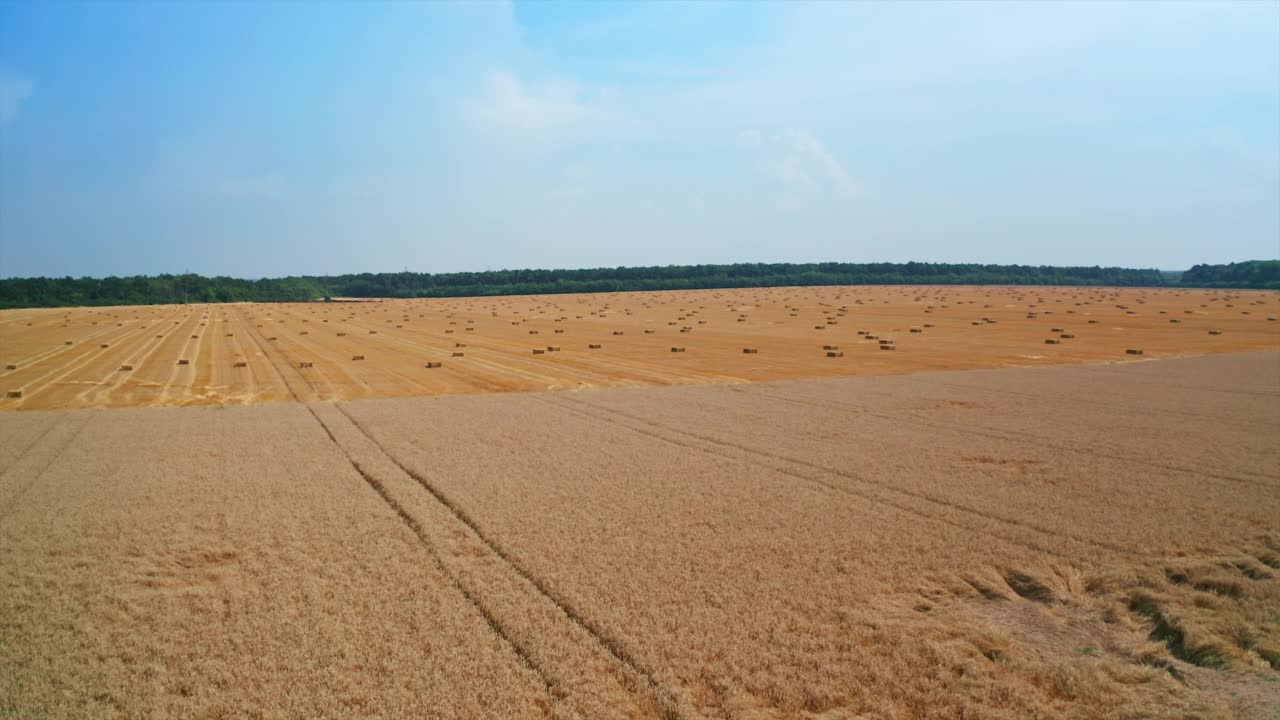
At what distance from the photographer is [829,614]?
765 centimetres

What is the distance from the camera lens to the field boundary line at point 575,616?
6184 millimetres

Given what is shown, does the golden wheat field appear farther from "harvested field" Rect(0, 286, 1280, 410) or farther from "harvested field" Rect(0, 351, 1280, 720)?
"harvested field" Rect(0, 286, 1280, 410)

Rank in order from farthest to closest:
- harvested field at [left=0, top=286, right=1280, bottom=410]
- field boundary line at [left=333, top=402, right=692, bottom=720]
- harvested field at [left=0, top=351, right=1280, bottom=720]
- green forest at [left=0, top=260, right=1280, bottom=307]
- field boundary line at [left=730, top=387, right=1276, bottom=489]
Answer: green forest at [left=0, top=260, right=1280, bottom=307] < harvested field at [left=0, top=286, right=1280, bottom=410] < field boundary line at [left=730, top=387, right=1276, bottom=489] < harvested field at [left=0, top=351, right=1280, bottom=720] < field boundary line at [left=333, top=402, right=692, bottom=720]

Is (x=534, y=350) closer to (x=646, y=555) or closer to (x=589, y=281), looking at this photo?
(x=646, y=555)

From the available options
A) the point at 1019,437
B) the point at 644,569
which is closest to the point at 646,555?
the point at 644,569

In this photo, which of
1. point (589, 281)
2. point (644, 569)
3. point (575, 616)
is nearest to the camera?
point (575, 616)

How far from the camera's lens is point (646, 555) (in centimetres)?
921

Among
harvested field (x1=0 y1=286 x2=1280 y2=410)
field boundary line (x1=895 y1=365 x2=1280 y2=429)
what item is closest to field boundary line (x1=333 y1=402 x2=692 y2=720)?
harvested field (x1=0 y1=286 x2=1280 y2=410)

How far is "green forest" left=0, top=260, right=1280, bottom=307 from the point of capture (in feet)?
383

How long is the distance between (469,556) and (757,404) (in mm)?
11960

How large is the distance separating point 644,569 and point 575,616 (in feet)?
4.47

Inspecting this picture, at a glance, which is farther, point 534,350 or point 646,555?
point 534,350

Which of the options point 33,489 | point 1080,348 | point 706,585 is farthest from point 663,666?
point 1080,348

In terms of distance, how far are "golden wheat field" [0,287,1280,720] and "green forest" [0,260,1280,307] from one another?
384 ft
